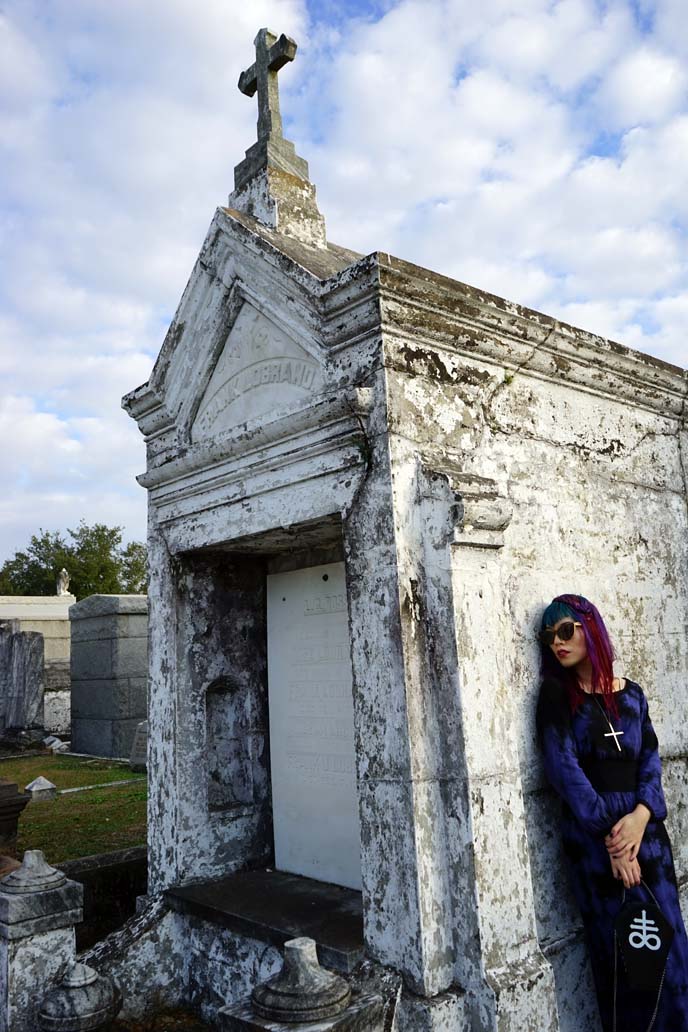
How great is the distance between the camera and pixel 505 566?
3.29 metres

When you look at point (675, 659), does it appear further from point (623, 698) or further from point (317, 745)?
point (317, 745)

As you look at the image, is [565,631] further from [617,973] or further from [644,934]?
[617,973]

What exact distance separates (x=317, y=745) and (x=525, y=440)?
5.66 feet

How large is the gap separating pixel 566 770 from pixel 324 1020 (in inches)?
46.0

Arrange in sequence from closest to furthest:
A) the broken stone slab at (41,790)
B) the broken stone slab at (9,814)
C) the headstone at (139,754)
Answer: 1. the broken stone slab at (9,814)
2. the broken stone slab at (41,790)
3. the headstone at (139,754)

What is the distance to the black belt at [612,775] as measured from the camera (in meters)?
3.04

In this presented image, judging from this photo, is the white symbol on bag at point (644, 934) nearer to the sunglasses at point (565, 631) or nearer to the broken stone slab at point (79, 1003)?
the sunglasses at point (565, 631)

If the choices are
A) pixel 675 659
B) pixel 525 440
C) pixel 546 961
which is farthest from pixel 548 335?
pixel 546 961

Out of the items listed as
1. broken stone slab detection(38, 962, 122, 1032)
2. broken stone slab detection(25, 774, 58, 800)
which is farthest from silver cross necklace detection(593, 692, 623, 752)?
broken stone slab detection(25, 774, 58, 800)

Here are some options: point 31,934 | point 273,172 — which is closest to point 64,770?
point 31,934

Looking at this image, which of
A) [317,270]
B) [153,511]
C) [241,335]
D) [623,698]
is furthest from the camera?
[153,511]

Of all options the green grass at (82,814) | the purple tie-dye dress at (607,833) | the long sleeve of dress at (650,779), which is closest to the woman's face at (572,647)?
the purple tie-dye dress at (607,833)

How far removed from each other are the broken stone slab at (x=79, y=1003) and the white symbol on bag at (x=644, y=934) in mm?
1887

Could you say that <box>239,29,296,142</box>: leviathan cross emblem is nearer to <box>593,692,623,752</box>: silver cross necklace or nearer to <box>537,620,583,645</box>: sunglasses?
<box>537,620,583,645</box>: sunglasses
